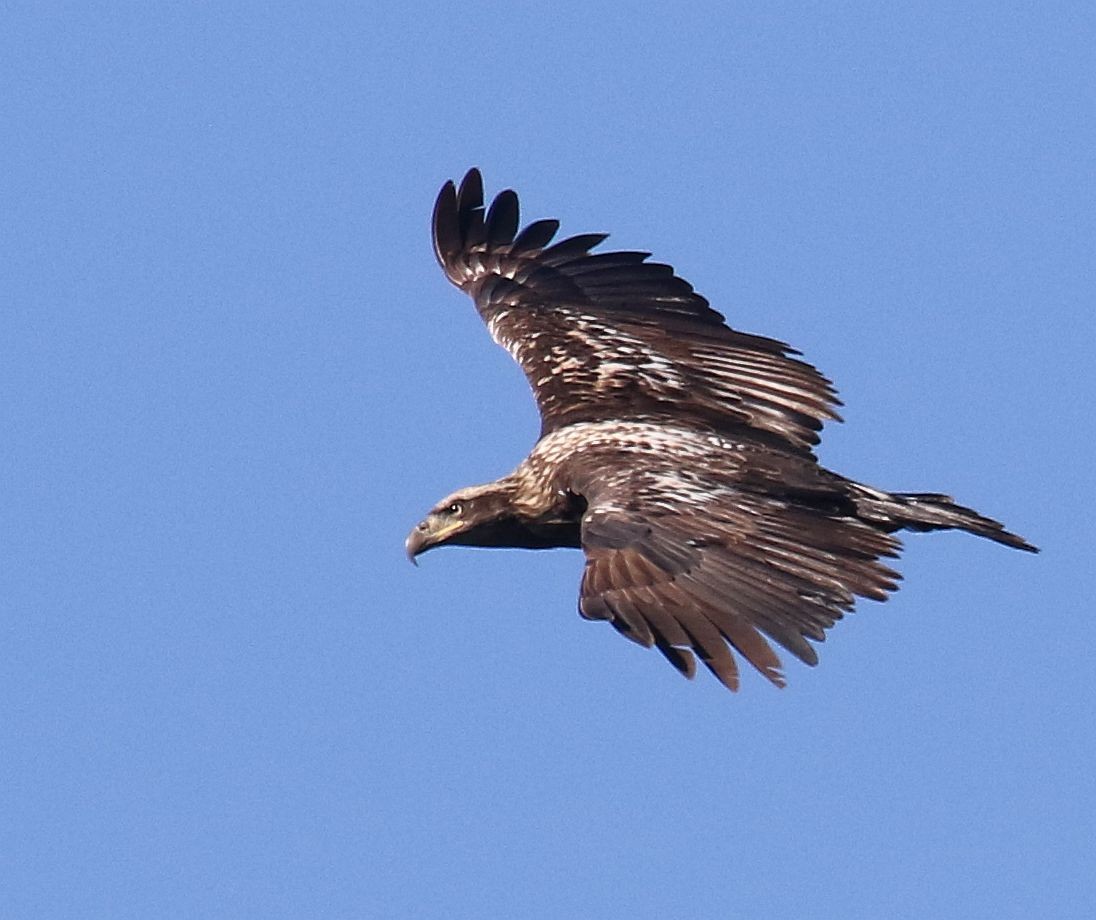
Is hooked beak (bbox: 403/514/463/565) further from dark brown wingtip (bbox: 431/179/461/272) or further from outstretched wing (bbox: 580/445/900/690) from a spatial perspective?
dark brown wingtip (bbox: 431/179/461/272)

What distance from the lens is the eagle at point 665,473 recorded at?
1368 cm

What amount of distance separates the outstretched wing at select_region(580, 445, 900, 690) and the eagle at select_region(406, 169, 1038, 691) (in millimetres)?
11

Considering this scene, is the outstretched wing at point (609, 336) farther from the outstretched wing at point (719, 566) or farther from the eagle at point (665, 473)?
the outstretched wing at point (719, 566)

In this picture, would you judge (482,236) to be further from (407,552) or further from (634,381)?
(407,552)

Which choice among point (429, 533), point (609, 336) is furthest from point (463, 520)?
point (609, 336)

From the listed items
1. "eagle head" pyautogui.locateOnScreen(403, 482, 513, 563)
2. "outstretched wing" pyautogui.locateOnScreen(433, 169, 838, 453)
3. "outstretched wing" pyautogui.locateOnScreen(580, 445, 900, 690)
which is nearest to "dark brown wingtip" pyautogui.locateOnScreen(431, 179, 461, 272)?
"outstretched wing" pyautogui.locateOnScreen(433, 169, 838, 453)

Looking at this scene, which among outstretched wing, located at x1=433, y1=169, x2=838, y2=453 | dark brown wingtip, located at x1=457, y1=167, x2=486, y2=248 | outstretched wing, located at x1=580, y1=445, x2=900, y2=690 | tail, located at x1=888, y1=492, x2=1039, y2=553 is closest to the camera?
outstretched wing, located at x1=580, y1=445, x2=900, y2=690

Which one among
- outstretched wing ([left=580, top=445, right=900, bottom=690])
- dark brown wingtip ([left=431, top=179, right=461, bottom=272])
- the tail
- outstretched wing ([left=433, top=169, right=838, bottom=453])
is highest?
dark brown wingtip ([left=431, top=179, right=461, bottom=272])

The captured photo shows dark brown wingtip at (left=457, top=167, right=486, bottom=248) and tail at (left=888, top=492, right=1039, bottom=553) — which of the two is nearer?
tail at (left=888, top=492, right=1039, bottom=553)

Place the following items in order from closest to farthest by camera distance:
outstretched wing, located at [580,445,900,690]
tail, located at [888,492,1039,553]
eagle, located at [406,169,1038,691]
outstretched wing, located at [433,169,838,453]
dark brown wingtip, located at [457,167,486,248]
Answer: outstretched wing, located at [580,445,900,690] → eagle, located at [406,169,1038,691] → tail, located at [888,492,1039,553] → outstretched wing, located at [433,169,838,453] → dark brown wingtip, located at [457,167,486,248]

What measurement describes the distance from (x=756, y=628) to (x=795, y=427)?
3.57 meters

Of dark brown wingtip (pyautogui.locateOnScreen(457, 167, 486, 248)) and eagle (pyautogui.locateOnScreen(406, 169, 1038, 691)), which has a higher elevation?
dark brown wingtip (pyautogui.locateOnScreen(457, 167, 486, 248))

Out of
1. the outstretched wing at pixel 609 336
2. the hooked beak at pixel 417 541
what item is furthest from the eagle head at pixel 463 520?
the outstretched wing at pixel 609 336

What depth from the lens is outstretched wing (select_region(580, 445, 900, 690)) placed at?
13.4m
